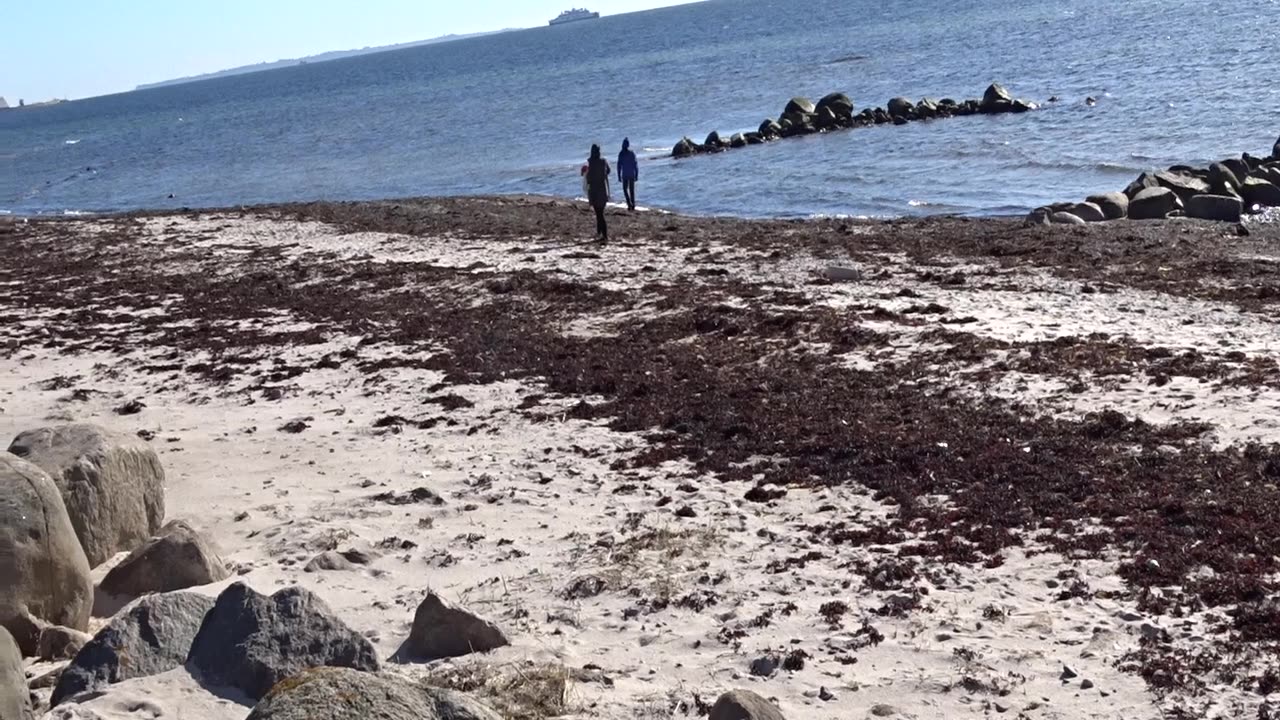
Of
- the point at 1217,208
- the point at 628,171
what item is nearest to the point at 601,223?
the point at 628,171

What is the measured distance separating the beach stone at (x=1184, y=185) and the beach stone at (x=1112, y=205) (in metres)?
1.10

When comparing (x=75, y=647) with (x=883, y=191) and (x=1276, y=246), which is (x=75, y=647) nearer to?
(x=1276, y=246)

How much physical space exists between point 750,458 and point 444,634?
4.27 metres

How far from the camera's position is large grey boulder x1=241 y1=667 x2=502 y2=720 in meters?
4.06

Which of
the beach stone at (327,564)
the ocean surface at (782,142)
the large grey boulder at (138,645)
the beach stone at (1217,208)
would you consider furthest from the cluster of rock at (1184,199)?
the large grey boulder at (138,645)

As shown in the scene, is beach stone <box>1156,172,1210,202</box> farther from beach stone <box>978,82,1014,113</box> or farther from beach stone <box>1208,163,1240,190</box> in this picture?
beach stone <box>978,82,1014,113</box>

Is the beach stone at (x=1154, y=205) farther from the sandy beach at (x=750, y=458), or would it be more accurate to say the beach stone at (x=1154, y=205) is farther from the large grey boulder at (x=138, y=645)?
the large grey boulder at (x=138, y=645)

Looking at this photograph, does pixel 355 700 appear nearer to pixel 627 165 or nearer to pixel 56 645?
pixel 56 645

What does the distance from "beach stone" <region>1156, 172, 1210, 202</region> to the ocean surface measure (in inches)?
121

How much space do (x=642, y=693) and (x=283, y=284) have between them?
50.4 ft

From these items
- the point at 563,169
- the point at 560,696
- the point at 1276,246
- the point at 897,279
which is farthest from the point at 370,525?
the point at 563,169

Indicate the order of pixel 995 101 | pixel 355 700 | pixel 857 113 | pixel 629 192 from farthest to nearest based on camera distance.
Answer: pixel 857 113 < pixel 995 101 < pixel 629 192 < pixel 355 700

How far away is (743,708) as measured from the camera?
17.9 ft

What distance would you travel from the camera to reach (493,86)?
11412 cm
